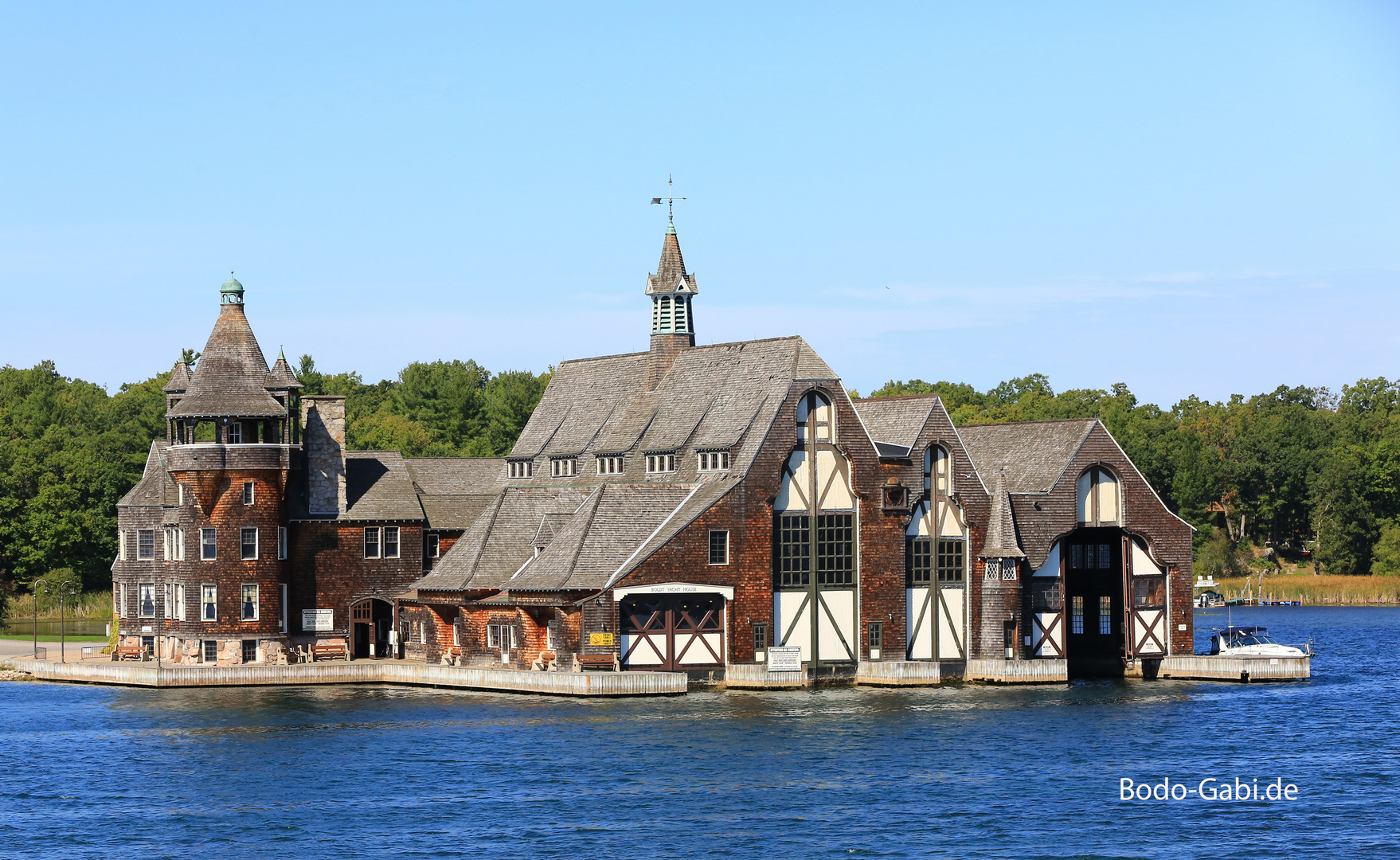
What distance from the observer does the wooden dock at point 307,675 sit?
79688mm

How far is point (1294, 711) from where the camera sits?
77.8 m

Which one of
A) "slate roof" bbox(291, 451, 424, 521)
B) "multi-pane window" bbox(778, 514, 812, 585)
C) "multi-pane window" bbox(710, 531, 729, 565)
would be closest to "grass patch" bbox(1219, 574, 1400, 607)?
"multi-pane window" bbox(778, 514, 812, 585)

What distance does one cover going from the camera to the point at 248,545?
87.1 m

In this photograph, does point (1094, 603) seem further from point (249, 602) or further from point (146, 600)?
point (146, 600)

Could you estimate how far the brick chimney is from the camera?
9188 cm

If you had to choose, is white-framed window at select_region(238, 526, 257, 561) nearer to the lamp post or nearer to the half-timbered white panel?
the lamp post

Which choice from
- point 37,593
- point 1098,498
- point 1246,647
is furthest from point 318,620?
point 1246,647

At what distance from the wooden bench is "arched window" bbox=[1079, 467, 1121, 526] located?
35.5 metres

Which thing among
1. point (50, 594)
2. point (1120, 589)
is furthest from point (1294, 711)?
point (50, 594)

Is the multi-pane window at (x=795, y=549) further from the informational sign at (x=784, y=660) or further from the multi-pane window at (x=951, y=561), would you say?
the multi-pane window at (x=951, y=561)

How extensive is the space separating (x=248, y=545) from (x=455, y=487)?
14539 mm

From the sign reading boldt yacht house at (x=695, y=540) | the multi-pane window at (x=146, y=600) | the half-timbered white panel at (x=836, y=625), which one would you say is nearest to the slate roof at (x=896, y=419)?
the sign reading boldt yacht house at (x=695, y=540)

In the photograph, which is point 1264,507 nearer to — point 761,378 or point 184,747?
point 761,378

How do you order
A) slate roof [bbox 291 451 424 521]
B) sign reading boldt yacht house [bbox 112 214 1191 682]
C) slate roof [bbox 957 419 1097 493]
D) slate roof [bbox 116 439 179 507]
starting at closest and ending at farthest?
1. sign reading boldt yacht house [bbox 112 214 1191 682]
2. slate roof [bbox 957 419 1097 493]
3. slate roof [bbox 116 439 179 507]
4. slate roof [bbox 291 451 424 521]
